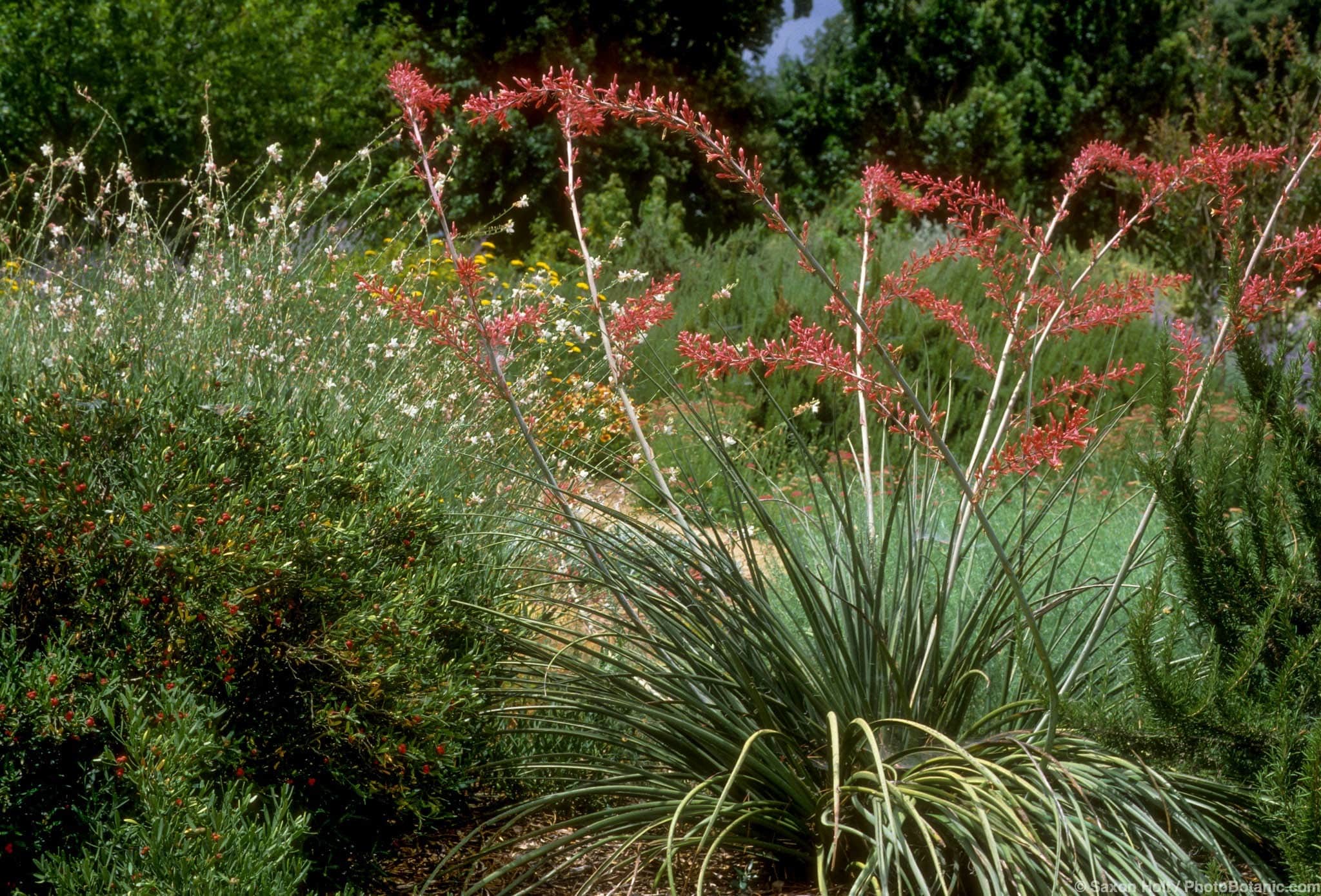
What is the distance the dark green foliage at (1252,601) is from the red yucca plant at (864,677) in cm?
14

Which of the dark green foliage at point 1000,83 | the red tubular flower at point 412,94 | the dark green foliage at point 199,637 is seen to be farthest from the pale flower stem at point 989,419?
the dark green foliage at point 1000,83

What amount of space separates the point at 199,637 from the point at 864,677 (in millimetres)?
1508

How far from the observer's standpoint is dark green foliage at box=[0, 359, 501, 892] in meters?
2.25

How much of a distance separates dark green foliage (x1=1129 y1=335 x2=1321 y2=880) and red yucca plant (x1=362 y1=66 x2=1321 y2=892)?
0.14 meters

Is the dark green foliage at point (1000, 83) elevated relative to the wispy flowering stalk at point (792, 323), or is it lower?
elevated

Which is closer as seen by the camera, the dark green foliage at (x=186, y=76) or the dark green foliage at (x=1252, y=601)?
the dark green foliage at (x=1252, y=601)

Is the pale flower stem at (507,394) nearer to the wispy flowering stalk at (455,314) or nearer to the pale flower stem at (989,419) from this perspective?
the wispy flowering stalk at (455,314)

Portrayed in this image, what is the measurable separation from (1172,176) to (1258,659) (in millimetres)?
1338

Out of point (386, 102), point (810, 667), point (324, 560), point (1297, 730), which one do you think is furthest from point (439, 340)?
point (386, 102)

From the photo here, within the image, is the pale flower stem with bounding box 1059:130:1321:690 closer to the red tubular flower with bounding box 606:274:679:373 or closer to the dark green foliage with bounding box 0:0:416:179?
the red tubular flower with bounding box 606:274:679:373

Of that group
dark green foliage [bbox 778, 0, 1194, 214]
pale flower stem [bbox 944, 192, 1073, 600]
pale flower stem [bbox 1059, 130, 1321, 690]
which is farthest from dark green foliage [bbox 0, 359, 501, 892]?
dark green foliage [bbox 778, 0, 1194, 214]

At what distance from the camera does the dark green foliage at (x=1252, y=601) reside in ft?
7.52

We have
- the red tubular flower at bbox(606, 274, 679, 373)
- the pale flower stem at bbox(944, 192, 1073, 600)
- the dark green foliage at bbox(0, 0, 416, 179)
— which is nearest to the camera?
the pale flower stem at bbox(944, 192, 1073, 600)

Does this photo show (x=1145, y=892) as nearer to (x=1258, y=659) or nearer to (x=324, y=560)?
(x=1258, y=659)
